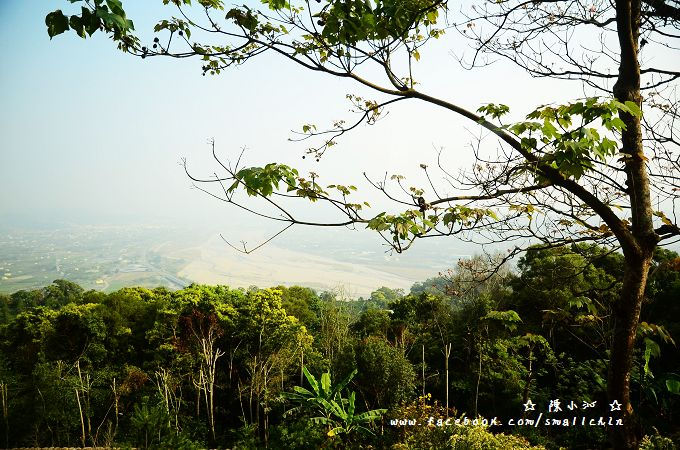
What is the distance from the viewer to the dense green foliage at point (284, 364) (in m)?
9.09

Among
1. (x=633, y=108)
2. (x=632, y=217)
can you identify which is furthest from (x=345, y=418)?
(x=633, y=108)

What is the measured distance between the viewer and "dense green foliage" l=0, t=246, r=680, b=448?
909 centimetres

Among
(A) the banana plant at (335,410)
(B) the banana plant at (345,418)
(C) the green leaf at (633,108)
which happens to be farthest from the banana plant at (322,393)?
(C) the green leaf at (633,108)

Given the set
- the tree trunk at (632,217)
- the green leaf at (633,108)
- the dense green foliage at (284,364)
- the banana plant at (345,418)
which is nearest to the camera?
the green leaf at (633,108)

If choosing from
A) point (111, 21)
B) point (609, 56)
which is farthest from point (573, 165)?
point (111, 21)

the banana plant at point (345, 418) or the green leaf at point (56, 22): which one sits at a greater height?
the green leaf at point (56, 22)

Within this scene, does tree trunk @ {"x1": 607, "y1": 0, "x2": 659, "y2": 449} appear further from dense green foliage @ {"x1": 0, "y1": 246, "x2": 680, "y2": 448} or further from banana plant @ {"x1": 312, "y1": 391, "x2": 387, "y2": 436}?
dense green foliage @ {"x1": 0, "y1": 246, "x2": 680, "y2": 448}

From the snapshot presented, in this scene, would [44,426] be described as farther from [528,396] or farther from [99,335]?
[528,396]

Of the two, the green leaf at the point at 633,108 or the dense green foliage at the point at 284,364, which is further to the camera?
the dense green foliage at the point at 284,364

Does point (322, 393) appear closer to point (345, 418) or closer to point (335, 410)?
point (335, 410)

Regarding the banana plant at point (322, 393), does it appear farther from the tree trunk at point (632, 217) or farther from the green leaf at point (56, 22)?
the green leaf at point (56, 22)

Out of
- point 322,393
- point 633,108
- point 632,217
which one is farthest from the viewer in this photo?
point 322,393

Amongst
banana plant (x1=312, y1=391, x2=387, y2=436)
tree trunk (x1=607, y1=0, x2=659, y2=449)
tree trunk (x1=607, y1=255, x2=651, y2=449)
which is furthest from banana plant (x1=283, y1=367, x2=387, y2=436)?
tree trunk (x1=607, y1=0, x2=659, y2=449)

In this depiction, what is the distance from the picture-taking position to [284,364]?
12031mm
